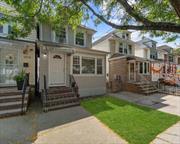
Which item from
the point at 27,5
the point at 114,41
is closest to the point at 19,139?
the point at 27,5

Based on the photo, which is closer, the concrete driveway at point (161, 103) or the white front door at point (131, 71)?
the concrete driveway at point (161, 103)

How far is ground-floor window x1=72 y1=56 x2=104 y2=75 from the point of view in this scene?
46.7 feet

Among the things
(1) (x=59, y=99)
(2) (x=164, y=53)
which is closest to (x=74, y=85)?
(1) (x=59, y=99)

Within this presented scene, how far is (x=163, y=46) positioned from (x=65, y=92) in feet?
110

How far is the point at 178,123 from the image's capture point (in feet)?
26.7

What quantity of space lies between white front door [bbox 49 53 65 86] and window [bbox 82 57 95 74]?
199 cm

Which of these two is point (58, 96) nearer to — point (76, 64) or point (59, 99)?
point (59, 99)

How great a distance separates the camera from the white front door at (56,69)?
506 inches

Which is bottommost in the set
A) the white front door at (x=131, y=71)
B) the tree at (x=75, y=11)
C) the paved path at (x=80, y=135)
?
the paved path at (x=80, y=135)

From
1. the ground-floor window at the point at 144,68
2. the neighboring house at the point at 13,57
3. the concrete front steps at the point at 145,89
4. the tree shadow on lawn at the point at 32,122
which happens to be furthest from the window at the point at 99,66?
the ground-floor window at the point at 144,68

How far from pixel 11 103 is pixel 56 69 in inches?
185

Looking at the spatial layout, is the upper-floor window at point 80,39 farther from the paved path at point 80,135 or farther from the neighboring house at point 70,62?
the paved path at point 80,135

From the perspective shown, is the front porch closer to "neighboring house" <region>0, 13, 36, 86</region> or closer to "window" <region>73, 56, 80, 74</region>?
"window" <region>73, 56, 80, 74</region>

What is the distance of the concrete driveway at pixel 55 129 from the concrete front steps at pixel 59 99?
2.52 ft
